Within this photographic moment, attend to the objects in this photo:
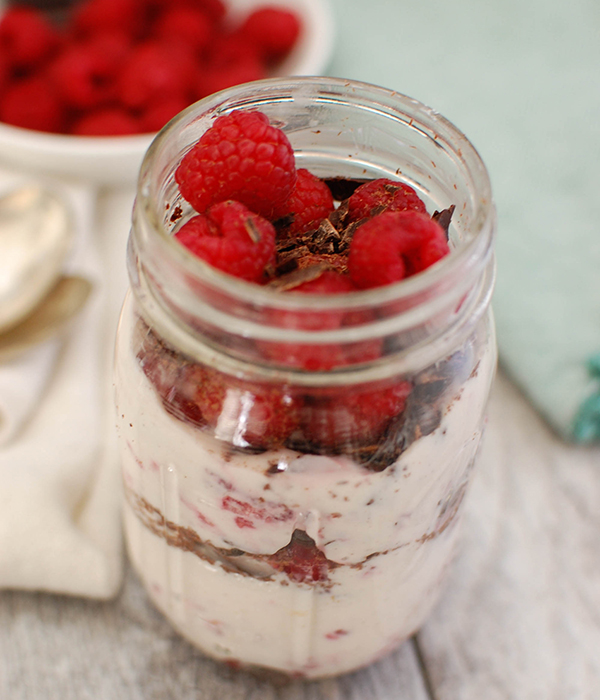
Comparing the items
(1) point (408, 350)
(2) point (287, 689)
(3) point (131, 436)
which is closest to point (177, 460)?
(3) point (131, 436)

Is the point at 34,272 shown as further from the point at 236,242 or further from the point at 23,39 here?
the point at 236,242

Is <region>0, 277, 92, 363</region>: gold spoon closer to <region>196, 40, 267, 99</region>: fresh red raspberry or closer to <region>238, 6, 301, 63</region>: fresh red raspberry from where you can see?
<region>196, 40, 267, 99</region>: fresh red raspberry

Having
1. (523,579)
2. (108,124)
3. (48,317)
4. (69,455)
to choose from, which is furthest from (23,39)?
(523,579)

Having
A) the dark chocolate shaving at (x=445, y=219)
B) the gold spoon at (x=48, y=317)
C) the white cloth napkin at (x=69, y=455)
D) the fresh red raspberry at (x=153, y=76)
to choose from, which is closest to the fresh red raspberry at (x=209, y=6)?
the fresh red raspberry at (x=153, y=76)

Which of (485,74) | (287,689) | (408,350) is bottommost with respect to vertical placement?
(287,689)

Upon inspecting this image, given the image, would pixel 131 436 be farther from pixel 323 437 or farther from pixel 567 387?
pixel 567 387

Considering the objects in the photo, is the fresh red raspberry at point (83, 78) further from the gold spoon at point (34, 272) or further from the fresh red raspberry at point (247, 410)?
the fresh red raspberry at point (247, 410)
